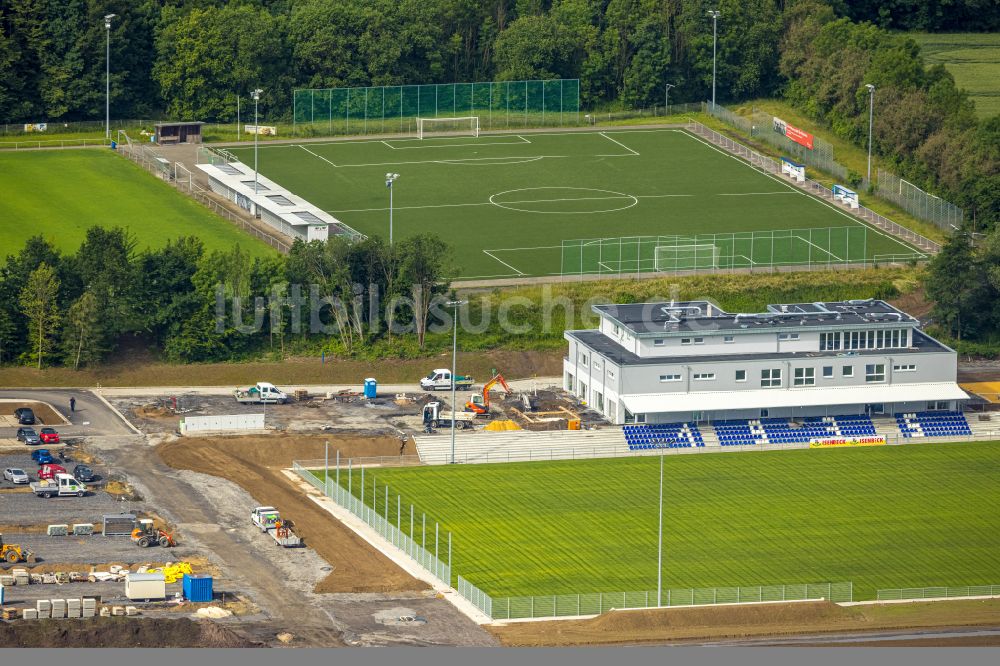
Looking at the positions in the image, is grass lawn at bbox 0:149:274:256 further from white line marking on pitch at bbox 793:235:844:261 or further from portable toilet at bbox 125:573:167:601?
portable toilet at bbox 125:573:167:601

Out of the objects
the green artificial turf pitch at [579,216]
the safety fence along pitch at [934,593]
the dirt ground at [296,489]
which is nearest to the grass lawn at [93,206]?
the green artificial turf pitch at [579,216]

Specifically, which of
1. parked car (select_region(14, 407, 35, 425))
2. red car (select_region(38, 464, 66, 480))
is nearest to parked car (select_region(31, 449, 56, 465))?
red car (select_region(38, 464, 66, 480))

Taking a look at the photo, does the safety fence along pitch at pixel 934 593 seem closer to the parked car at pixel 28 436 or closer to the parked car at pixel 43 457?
the parked car at pixel 43 457

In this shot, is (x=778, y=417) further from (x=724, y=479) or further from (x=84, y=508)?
(x=84, y=508)

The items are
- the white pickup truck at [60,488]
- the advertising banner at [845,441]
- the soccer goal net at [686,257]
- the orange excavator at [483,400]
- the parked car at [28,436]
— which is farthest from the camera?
the soccer goal net at [686,257]

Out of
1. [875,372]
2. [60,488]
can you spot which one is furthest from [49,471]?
[875,372]

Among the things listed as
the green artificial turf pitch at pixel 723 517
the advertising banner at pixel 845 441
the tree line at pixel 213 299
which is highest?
the tree line at pixel 213 299
